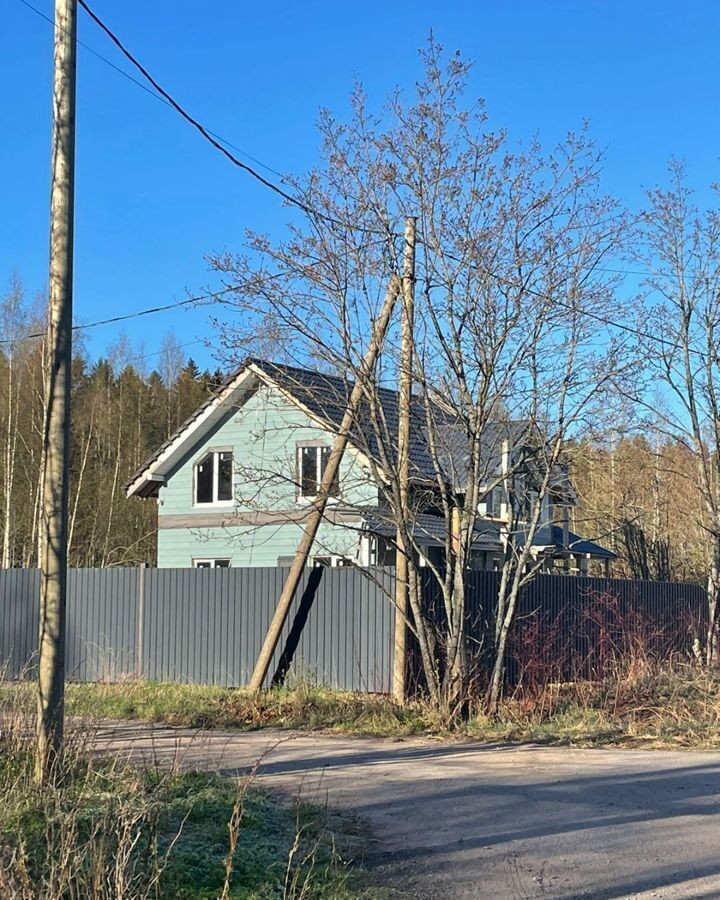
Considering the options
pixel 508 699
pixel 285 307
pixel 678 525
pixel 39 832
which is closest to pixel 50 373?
pixel 39 832

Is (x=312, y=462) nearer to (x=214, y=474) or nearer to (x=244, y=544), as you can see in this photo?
(x=244, y=544)

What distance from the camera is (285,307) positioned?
44.2 ft

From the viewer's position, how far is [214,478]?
2634 centimetres

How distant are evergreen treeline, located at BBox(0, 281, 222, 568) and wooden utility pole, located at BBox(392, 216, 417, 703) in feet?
62.4

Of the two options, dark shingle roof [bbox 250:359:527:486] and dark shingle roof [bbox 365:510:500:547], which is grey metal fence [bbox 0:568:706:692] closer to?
dark shingle roof [bbox 365:510:500:547]

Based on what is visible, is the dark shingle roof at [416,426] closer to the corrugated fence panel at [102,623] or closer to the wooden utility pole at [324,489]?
the wooden utility pole at [324,489]

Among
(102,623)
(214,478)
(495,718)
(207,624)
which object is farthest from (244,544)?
(495,718)

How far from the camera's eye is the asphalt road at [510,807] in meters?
6.46

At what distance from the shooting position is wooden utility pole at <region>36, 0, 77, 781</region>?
24.0 feet

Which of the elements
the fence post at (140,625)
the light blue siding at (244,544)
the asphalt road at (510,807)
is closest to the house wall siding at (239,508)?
the light blue siding at (244,544)

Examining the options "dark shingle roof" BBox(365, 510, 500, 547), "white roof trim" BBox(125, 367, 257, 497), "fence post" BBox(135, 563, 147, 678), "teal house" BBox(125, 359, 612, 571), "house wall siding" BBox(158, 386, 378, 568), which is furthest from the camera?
"white roof trim" BBox(125, 367, 257, 497)

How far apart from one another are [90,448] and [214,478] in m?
17.1

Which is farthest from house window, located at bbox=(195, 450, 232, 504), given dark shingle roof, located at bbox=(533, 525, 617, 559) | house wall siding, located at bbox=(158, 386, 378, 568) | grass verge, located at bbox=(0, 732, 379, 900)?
grass verge, located at bbox=(0, 732, 379, 900)

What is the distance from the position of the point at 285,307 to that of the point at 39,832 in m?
8.48
